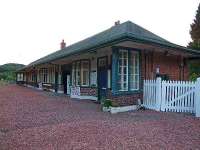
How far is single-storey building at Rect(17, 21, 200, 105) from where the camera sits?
38.8ft

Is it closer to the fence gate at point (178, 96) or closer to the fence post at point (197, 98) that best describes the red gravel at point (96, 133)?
the fence post at point (197, 98)

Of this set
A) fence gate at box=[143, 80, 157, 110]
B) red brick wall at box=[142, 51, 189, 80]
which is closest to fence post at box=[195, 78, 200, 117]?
fence gate at box=[143, 80, 157, 110]

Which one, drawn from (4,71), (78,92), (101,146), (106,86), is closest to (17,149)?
(101,146)

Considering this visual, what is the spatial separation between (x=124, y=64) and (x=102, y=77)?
2.74 meters

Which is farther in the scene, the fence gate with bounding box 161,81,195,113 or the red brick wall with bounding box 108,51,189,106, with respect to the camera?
the red brick wall with bounding box 108,51,189,106

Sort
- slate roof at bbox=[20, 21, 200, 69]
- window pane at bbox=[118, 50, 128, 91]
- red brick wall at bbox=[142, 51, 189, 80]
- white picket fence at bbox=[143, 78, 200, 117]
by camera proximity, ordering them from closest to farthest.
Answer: slate roof at bbox=[20, 21, 200, 69] < white picket fence at bbox=[143, 78, 200, 117] < window pane at bbox=[118, 50, 128, 91] < red brick wall at bbox=[142, 51, 189, 80]

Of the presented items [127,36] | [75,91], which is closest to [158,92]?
[127,36]

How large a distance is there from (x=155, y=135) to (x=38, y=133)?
3.32m

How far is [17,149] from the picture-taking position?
559 centimetres

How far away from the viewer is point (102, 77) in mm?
15039

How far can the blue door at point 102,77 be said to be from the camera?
14.7m

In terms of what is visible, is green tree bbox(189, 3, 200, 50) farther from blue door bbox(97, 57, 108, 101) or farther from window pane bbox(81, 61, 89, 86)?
blue door bbox(97, 57, 108, 101)

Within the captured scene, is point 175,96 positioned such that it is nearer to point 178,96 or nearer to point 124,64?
point 178,96

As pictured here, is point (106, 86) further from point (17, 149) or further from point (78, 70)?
point (17, 149)
